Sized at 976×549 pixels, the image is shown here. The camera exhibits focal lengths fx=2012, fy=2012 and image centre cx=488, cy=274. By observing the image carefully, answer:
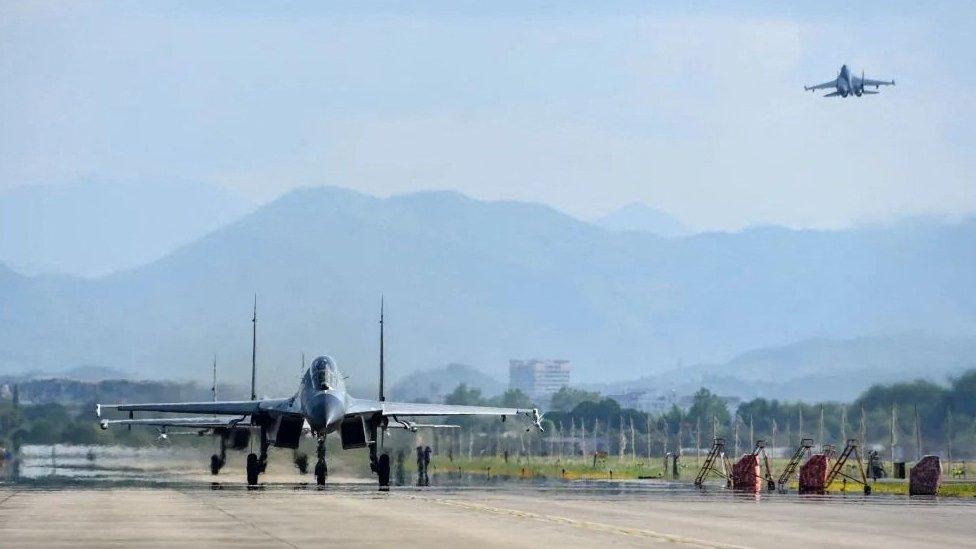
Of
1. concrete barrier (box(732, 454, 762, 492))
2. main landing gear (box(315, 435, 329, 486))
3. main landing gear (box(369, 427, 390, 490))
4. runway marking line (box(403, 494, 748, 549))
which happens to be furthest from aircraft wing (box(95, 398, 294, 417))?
runway marking line (box(403, 494, 748, 549))

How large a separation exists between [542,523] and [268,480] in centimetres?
3720

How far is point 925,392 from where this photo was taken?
138125 millimetres

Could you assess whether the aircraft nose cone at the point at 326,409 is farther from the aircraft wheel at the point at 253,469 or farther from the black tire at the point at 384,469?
the aircraft wheel at the point at 253,469

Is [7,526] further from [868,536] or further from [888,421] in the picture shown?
[888,421]

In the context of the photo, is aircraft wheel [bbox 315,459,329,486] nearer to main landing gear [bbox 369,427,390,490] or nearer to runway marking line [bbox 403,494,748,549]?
main landing gear [bbox 369,427,390,490]

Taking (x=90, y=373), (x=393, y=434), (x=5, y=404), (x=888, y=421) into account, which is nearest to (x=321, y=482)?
(x=393, y=434)

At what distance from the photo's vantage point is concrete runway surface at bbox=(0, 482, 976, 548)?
107 ft

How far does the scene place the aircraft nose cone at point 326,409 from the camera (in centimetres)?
6006

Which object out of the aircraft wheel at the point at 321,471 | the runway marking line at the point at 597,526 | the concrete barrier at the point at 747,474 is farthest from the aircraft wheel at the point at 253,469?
the runway marking line at the point at 597,526

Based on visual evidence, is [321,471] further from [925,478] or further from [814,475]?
[925,478]

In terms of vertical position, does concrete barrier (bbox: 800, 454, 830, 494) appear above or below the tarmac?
above

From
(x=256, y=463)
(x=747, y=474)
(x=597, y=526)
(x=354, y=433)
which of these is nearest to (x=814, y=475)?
(x=747, y=474)

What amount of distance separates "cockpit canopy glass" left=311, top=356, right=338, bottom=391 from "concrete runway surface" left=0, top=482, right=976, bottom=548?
14.7 ft

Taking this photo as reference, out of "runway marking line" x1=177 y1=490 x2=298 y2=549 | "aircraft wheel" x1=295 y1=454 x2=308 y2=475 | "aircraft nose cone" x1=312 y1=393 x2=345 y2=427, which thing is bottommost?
"runway marking line" x1=177 y1=490 x2=298 y2=549
